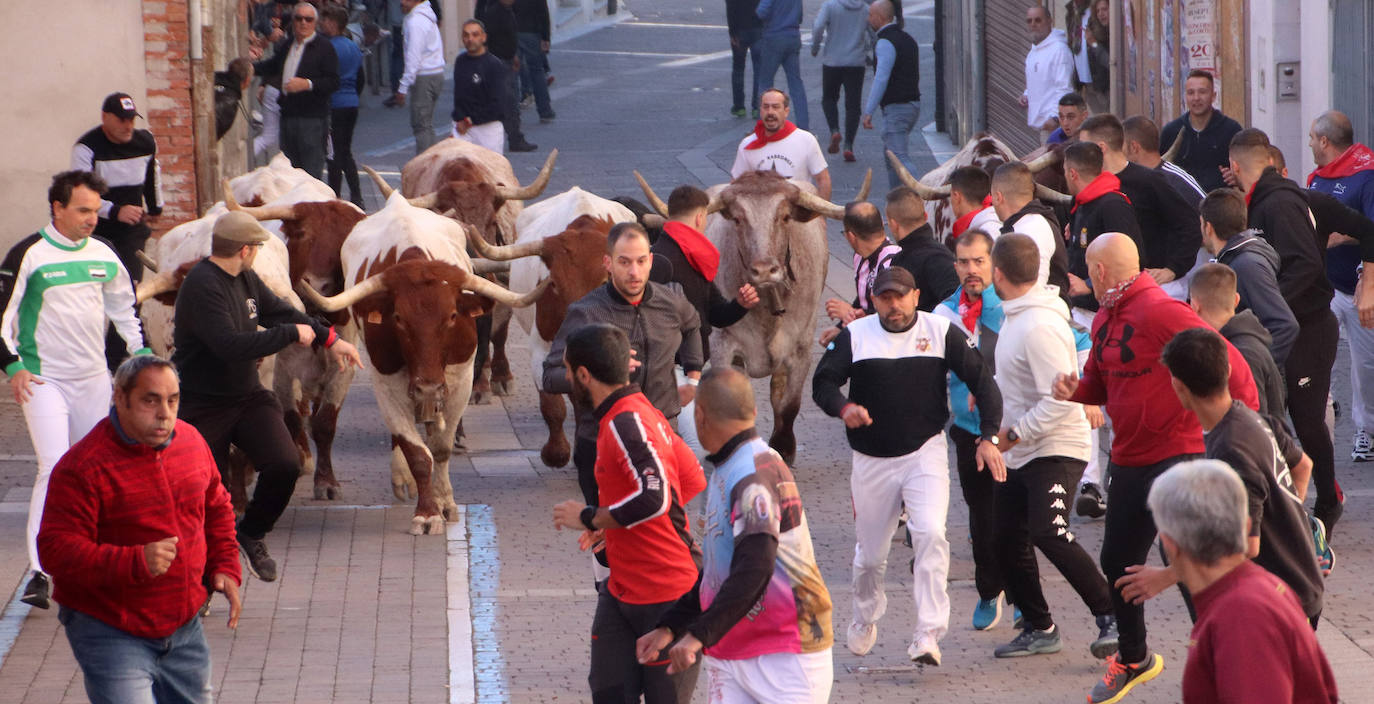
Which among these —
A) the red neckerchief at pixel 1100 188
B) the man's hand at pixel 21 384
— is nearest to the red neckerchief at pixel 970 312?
the red neckerchief at pixel 1100 188

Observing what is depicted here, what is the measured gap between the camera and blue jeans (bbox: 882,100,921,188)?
65.6 feet

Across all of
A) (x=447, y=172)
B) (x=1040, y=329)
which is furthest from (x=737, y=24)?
(x=1040, y=329)

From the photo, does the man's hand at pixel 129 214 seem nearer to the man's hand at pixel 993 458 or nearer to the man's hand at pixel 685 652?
the man's hand at pixel 993 458

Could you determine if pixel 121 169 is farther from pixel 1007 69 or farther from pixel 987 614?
pixel 1007 69

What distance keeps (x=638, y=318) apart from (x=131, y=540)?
106 inches

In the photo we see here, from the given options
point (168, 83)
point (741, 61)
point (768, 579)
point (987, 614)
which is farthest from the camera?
point (741, 61)

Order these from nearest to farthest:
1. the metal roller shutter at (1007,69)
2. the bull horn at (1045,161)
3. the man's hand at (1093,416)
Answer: the man's hand at (1093,416) < the bull horn at (1045,161) < the metal roller shutter at (1007,69)

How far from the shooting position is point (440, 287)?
9797mm

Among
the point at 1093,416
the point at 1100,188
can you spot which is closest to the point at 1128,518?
the point at 1093,416

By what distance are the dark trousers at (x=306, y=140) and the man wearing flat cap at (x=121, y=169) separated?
706 centimetres

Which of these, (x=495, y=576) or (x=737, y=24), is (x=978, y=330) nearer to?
(x=495, y=576)

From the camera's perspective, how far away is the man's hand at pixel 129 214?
1113 cm

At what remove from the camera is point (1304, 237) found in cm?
905

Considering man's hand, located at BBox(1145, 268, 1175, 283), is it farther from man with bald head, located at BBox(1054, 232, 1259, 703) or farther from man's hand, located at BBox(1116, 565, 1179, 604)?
man's hand, located at BBox(1116, 565, 1179, 604)
